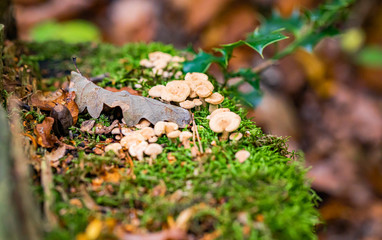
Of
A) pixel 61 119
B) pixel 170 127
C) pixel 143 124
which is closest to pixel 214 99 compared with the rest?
pixel 170 127

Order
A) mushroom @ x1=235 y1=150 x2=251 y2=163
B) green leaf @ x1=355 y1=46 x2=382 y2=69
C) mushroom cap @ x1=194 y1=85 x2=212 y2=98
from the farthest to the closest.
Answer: green leaf @ x1=355 y1=46 x2=382 y2=69 < mushroom cap @ x1=194 y1=85 x2=212 y2=98 < mushroom @ x1=235 y1=150 x2=251 y2=163

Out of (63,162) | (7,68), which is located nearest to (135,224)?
(63,162)

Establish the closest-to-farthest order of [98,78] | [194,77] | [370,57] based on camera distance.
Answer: [194,77] → [98,78] → [370,57]

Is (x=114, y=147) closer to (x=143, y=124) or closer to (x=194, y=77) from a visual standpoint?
(x=143, y=124)

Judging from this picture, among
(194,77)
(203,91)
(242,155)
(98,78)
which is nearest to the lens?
(242,155)

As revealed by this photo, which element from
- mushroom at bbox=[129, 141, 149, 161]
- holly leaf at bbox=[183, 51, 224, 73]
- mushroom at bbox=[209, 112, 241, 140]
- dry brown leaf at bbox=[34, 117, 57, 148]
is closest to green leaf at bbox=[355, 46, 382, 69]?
holly leaf at bbox=[183, 51, 224, 73]

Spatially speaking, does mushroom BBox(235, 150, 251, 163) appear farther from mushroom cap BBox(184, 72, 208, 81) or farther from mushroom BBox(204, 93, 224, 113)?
mushroom cap BBox(184, 72, 208, 81)
